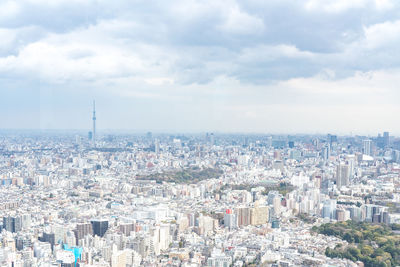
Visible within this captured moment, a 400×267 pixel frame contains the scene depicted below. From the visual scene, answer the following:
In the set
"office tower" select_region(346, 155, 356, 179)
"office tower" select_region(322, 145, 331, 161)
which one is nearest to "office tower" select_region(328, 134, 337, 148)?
"office tower" select_region(322, 145, 331, 161)

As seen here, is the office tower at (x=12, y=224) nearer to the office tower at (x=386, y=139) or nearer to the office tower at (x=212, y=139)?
the office tower at (x=212, y=139)

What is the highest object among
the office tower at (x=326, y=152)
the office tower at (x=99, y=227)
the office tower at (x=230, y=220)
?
the office tower at (x=326, y=152)

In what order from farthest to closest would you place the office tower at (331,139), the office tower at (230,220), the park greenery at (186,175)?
the office tower at (331,139), the park greenery at (186,175), the office tower at (230,220)

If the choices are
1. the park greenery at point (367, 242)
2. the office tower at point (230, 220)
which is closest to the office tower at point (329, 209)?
the park greenery at point (367, 242)

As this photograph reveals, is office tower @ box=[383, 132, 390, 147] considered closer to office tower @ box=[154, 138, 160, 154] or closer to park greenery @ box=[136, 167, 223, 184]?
park greenery @ box=[136, 167, 223, 184]

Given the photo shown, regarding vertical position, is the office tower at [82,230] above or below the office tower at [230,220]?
above

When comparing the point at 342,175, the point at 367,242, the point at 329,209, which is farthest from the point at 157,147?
the point at 367,242

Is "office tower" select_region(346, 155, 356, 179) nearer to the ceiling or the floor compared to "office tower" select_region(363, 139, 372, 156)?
nearer to the floor

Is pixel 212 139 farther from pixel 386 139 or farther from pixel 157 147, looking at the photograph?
pixel 386 139
